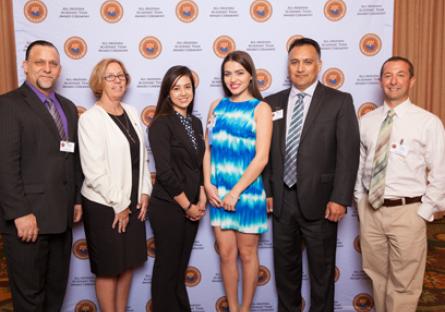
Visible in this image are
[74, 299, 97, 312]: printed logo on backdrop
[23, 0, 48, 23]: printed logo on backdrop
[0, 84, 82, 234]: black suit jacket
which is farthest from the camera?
[74, 299, 97, 312]: printed logo on backdrop

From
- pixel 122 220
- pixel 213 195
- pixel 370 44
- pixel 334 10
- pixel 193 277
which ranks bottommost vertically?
pixel 193 277

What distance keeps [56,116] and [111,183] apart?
51cm

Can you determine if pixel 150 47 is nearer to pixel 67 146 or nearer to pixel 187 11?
pixel 187 11

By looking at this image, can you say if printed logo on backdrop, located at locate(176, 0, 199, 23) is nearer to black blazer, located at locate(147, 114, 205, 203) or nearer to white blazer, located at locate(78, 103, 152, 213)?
black blazer, located at locate(147, 114, 205, 203)

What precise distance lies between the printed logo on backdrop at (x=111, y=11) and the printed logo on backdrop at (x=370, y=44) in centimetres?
179

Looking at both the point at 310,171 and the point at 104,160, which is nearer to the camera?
the point at 104,160

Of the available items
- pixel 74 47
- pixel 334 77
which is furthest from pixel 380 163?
pixel 74 47

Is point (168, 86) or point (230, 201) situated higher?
point (168, 86)

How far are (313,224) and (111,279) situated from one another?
1.34 m

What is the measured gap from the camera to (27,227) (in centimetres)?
207

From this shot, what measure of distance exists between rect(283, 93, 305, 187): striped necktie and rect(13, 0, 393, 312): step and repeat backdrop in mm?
487

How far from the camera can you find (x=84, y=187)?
7.75 feet

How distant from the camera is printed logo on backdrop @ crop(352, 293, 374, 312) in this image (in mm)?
2977

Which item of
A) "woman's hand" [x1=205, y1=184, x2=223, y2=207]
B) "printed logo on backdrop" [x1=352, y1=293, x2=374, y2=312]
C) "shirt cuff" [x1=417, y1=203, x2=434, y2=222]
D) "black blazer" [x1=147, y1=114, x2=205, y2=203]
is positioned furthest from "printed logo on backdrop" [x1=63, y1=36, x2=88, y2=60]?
"printed logo on backdrop" [x1=352, y1=293, x2=374, y2=312]
